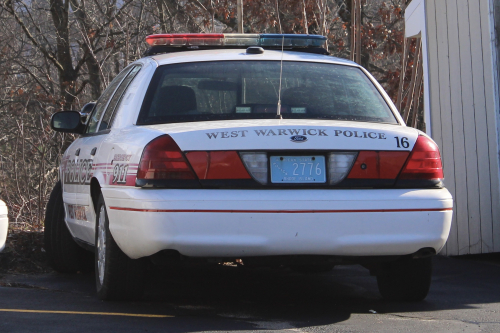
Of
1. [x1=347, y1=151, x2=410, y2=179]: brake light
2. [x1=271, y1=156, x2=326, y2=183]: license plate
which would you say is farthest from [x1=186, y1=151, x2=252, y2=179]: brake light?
[x1=347, y1=151, x2=410, y2=179]: brake light

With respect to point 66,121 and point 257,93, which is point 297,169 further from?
point 66,121

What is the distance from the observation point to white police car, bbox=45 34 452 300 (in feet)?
13.5

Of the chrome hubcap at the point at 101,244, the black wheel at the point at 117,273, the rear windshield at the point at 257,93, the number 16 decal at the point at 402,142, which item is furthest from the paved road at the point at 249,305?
the rear windshield at the point at 257,93

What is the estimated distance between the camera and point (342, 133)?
4344mm

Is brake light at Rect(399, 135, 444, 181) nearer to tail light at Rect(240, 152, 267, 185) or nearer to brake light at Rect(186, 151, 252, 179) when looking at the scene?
tail light at Rect(240, 152, 267, 185)

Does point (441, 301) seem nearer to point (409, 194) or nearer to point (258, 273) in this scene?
point (409, 194)

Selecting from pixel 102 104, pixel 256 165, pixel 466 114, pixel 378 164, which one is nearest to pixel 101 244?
pixel 256 165

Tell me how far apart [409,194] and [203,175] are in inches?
44.7

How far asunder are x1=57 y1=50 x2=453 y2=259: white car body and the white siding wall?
3.28m

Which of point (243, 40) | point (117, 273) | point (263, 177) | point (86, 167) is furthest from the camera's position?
point (243, 40)

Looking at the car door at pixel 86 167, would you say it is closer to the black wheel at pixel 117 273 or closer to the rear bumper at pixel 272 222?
the black wheel at pixel 117 273

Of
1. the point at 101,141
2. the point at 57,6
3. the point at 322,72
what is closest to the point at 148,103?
the point at 101,141

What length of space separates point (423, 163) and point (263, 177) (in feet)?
3.09

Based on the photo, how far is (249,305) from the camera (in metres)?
4.93
